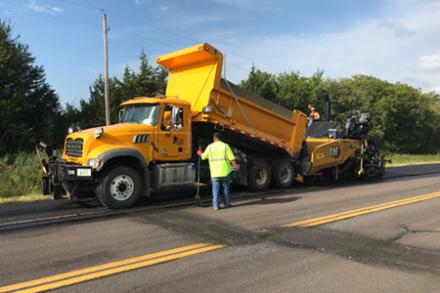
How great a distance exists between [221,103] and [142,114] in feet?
7.03

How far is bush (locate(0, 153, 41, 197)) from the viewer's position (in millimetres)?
12000

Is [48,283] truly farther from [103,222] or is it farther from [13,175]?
[13,175]

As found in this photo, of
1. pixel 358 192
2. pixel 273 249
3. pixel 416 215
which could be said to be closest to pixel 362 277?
pixel 273 249

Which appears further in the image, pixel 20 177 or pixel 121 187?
pixel 20 177

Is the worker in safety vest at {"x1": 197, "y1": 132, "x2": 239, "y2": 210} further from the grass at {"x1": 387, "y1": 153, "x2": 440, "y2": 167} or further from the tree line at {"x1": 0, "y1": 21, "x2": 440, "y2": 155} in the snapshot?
the grass at {"x1": 387, "y1": 153, "x2": 440, "y2": 167}

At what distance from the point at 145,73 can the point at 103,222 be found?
27.2 m

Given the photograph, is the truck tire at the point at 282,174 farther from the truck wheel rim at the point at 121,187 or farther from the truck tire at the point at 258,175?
the truck wheel rim at the point at 121,187

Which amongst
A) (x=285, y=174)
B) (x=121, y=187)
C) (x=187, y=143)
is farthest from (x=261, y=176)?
(x=121, y=187)

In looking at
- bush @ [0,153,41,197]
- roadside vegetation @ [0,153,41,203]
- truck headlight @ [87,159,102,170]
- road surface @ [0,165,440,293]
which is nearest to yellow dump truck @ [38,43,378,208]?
truck headlight @ [87,159,102,170]

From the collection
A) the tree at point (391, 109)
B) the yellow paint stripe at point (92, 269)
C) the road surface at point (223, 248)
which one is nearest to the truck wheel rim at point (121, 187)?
the road surface at point (223, 248)

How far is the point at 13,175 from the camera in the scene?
1287 centimetres

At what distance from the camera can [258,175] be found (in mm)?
12328

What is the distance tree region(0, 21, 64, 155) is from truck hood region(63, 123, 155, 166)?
18761mm

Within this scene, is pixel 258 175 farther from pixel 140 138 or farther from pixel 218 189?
pixel 140 138
